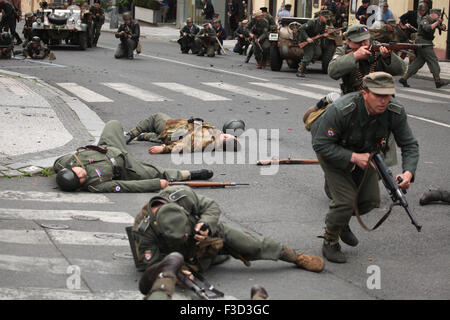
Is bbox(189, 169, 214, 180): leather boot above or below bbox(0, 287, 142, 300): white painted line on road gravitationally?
below

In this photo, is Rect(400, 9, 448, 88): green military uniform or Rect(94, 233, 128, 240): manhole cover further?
Rect(400, 9, 448, 88): green military uniform

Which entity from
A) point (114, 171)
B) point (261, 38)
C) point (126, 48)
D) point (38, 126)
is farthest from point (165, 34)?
point (114, 171)

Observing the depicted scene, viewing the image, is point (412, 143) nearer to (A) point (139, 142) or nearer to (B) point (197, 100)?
(A) point (139, 142)

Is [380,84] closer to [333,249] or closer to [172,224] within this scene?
[333,249]

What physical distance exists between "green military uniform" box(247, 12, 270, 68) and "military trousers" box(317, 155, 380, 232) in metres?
16.7

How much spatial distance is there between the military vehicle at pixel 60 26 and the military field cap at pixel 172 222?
22.4 metres

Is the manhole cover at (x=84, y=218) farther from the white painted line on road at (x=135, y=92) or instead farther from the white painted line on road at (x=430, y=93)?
the white painted line on road at (x=430, y=93)

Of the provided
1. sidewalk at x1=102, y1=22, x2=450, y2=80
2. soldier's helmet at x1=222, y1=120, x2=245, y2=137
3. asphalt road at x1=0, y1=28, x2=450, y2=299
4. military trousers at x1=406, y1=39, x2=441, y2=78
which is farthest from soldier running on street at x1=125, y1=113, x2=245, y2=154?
sidewalk at x1=102, y1=22, x2=450, y2=80

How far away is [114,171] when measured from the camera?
917cm

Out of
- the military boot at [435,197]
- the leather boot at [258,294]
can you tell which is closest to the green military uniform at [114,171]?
the military boot at [435,197]

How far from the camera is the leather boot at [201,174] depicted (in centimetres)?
973

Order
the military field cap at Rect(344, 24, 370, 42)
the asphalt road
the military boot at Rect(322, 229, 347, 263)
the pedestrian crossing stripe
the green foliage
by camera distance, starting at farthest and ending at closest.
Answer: the green foliage → the pedestrian crossing stripe → the military field cap at Rect(344, 24, 370, 42) → the military boot at Rect(322, 229, 347, 263) → the asphalt road

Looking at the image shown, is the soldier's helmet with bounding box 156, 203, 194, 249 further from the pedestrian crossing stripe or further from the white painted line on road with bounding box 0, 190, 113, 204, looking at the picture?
the pedestrian crossing stripe

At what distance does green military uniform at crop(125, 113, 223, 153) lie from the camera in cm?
1125
